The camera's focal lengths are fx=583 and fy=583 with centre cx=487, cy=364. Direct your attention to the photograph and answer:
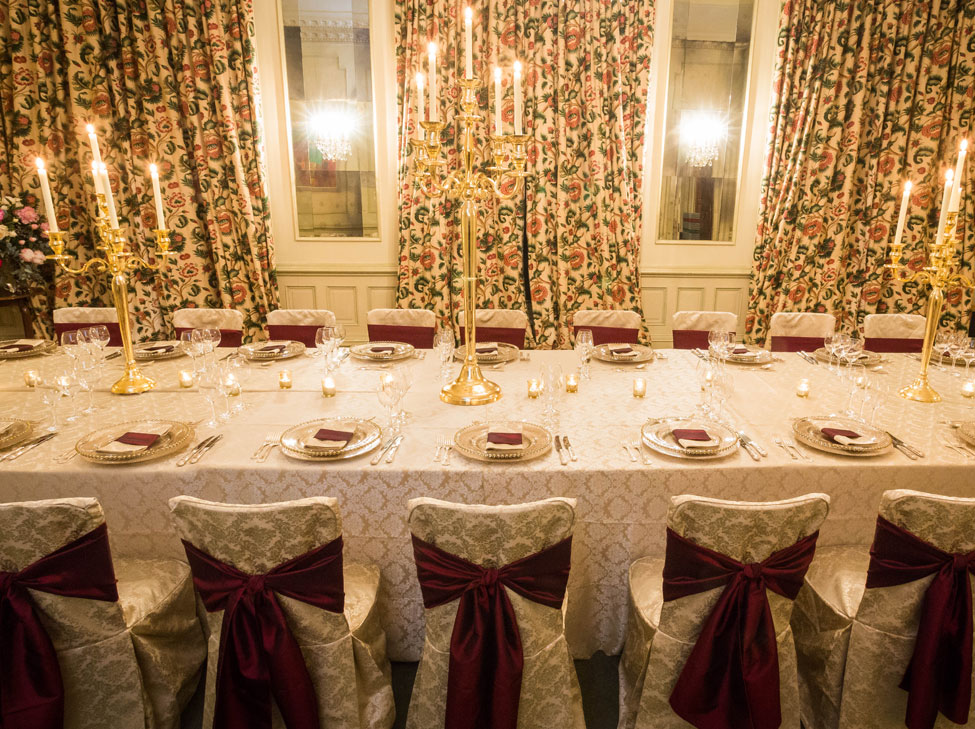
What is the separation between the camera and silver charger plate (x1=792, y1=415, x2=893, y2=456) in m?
1.73

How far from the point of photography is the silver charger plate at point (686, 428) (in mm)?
1722

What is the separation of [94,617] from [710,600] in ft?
4.92

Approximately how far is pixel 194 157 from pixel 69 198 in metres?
1.03

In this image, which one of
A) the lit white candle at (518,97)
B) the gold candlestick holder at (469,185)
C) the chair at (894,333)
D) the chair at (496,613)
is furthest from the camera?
the chair at (894,333)

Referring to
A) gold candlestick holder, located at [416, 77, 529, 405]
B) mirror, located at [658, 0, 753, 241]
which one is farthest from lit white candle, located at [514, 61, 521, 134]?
mirror, located at [658, 0, 753, 241]

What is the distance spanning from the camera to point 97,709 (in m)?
1.48

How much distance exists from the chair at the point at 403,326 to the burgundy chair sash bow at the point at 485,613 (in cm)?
205

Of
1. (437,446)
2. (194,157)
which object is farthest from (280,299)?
(437,446)

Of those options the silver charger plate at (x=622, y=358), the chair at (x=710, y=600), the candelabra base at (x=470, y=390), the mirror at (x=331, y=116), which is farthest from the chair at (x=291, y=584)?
the mirror at (x=331, y=116)

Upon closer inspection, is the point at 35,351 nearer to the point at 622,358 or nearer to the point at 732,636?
the point at 622,358

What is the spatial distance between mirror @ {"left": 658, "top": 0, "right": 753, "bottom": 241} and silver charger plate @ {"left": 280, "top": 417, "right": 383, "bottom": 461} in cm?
367

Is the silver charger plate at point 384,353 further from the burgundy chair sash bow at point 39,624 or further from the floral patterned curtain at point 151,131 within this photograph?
the floral patterned curtain at point 151,131

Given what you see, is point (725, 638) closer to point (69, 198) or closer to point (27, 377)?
point (27, 377)

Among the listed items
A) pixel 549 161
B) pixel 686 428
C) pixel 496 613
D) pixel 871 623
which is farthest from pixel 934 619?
pixel 549 161
